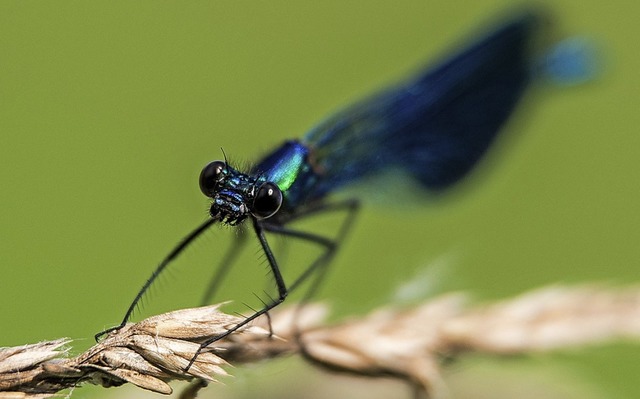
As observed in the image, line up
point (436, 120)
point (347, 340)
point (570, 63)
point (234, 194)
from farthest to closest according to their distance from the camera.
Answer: point (570, 63) → point (436, 120) → point (234, 194) → point (347, 340)

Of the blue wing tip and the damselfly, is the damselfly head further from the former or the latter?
the blue wing tip

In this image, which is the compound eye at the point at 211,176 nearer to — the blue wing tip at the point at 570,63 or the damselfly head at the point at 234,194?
the damselfly head at the point at 234,194

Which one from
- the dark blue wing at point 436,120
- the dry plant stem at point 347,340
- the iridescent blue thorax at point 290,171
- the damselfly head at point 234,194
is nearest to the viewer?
the dry plant stem at point 347,340

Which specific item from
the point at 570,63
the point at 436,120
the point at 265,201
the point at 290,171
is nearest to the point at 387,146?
the point at 436,120

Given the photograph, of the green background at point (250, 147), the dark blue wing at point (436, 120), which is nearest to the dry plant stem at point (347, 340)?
the green background at point (250, 147)

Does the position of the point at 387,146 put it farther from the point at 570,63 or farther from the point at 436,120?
the point at 570,63
